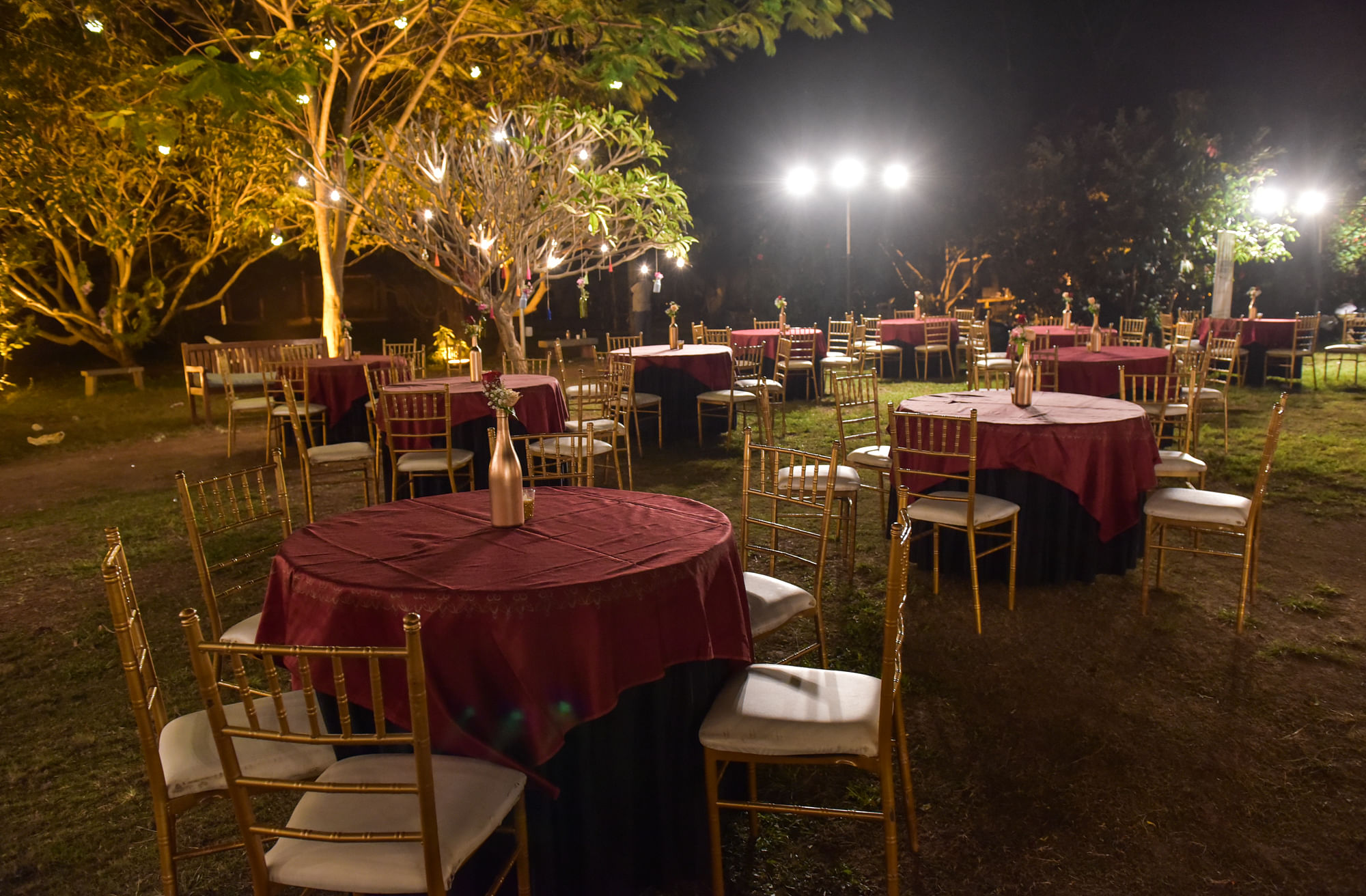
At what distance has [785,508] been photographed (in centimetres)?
560

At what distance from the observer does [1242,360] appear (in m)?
10.8

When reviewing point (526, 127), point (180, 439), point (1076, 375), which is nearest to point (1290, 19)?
point (1076, 375)

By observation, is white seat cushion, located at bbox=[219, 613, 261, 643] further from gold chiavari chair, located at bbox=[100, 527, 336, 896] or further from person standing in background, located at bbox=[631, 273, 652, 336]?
person standing in background, located at bbox=[631, 273, 652, 336]

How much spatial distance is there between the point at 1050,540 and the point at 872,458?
42.3 inches

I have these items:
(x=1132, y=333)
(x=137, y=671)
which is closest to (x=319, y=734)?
(x=137, y=671)

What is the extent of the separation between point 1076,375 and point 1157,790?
5.18 m

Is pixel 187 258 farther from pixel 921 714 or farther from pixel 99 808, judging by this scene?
pixel 921 714

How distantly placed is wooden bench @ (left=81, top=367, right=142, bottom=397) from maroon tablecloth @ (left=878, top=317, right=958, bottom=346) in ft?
38.1

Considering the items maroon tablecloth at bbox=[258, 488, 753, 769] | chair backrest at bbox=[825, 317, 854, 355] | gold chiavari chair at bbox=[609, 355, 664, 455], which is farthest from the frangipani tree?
maroon tablecloth at bbox=[258, 488, 753, 769]

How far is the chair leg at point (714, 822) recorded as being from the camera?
196cm

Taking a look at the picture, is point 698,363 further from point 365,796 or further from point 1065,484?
point 365,796

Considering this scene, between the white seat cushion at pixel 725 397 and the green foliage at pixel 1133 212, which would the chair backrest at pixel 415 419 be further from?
the green foliage at pixel 1133 212

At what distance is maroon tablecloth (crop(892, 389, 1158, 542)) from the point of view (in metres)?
3.90

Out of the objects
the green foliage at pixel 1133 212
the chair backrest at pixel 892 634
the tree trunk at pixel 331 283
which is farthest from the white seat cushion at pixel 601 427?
the green foliage at pixel 1133 212
